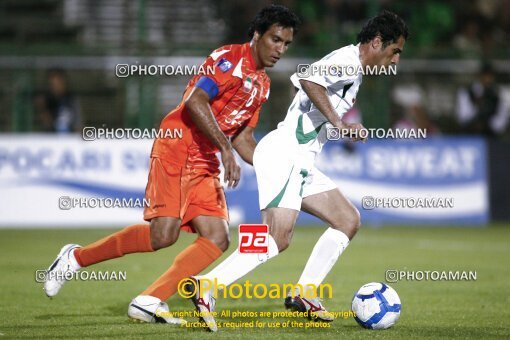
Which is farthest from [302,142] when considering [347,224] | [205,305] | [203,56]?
[203,56]

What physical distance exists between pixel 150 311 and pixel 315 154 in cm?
162

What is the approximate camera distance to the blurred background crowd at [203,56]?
16.2 meters

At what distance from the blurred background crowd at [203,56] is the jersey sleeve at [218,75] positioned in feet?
31.0

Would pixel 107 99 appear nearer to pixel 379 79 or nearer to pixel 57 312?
pixel 379 79

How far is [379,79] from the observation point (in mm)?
17500

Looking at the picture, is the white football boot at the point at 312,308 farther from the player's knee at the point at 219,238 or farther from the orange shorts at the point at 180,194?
the orange shorts at the point at 180,194

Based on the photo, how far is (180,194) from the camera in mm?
6742

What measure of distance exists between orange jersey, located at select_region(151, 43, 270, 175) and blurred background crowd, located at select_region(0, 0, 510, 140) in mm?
9145

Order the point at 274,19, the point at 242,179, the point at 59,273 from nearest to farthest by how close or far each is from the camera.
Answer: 1. the point at 274,19
2. the point at 59,273
3. the point at 242,179

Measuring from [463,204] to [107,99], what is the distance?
667cm

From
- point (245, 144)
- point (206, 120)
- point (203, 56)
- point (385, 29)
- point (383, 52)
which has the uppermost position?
point (385, 29)

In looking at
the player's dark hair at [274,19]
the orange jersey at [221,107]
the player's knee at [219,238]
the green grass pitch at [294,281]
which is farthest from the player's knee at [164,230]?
the player's dark hair at [274,19]

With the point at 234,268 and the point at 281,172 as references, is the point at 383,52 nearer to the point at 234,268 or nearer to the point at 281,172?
the point at 281,172

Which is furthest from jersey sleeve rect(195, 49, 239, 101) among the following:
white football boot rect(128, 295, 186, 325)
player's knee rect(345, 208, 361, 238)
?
white football boot rect(128, 295, 186, 325)
